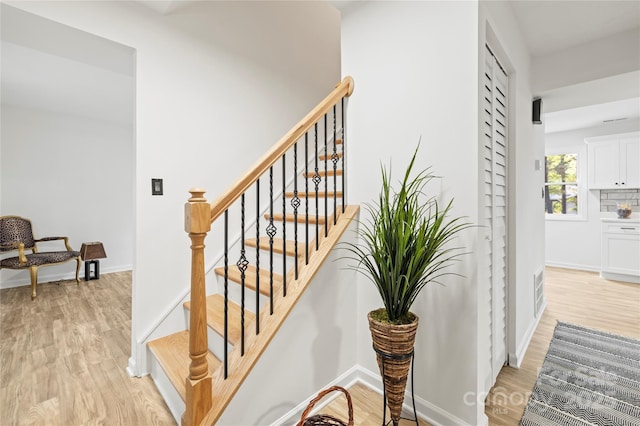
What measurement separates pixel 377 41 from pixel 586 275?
509cm

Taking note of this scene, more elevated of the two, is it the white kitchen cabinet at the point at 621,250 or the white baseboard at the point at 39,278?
the white kitchen cabinet at the point at 621,250

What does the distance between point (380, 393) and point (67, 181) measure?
17.8ft

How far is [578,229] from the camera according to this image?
191 inches

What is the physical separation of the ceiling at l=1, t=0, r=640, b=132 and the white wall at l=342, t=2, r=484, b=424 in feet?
1.64

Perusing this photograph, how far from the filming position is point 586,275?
14.7 feet

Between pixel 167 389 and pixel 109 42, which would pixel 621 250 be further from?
pixel 109 42

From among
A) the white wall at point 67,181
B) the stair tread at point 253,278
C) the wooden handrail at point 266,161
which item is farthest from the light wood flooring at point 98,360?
the wooden handrail at point 266,161

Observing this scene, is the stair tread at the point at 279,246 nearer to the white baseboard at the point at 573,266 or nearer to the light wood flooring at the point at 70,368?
the light wood flooring at the point at 70,368

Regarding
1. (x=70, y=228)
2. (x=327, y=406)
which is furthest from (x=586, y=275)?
(x=70, y=228)

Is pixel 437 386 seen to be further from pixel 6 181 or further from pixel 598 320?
pixel 6 181

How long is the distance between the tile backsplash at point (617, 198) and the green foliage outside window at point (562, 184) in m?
0.35

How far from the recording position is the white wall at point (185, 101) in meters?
1.91

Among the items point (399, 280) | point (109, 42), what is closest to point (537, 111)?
point (399, 280)

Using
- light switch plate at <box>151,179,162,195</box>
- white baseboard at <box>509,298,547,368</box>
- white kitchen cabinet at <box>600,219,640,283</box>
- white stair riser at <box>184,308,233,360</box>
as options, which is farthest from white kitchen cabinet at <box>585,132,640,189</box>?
light switch plate at <box>151,179,162,195</box>
